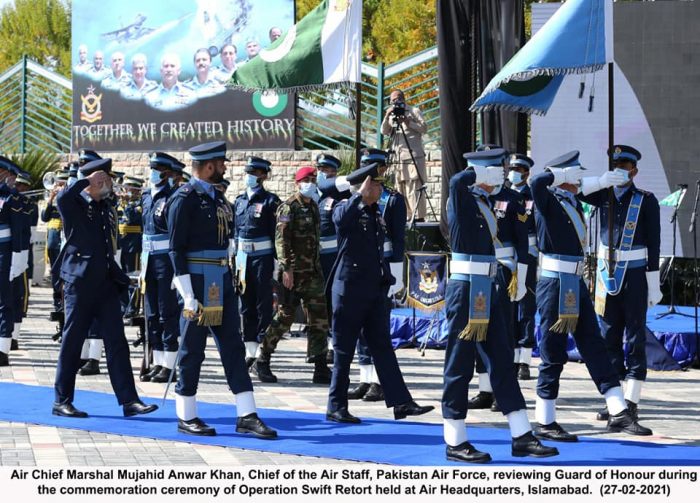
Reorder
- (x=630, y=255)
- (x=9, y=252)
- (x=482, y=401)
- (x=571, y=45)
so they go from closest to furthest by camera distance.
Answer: (x=630, y=255) → (x=571, y=45) → (x=482, y=401) → (x=9, y=252)

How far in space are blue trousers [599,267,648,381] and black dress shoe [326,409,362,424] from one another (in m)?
2.07

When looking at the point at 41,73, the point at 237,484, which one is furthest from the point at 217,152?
the point at 41,73

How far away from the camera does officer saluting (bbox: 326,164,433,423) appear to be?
30.7 feet

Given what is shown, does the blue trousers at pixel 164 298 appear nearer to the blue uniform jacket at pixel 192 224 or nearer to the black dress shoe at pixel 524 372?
the blue uniform jacket at pixel 192 224

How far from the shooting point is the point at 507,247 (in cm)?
984

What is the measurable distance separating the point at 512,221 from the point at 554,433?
2002mm

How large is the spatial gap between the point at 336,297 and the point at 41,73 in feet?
61.8

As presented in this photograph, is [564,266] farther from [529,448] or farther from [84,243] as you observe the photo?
[84,243]

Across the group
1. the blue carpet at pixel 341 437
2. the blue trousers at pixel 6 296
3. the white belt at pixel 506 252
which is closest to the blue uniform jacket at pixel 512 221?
the white belt at pixel 506 252

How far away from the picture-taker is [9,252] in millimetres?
12828

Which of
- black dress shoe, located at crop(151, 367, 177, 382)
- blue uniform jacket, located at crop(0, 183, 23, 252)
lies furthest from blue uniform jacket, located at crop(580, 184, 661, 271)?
blue uniform jacket, located at crop(0, 183, 23, 252)

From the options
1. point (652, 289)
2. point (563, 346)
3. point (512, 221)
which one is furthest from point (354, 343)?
point (652, 289)

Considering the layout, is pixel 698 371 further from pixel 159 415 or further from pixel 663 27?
pixel 159 415

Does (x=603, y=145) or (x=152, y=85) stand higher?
(x=152, y=85)
